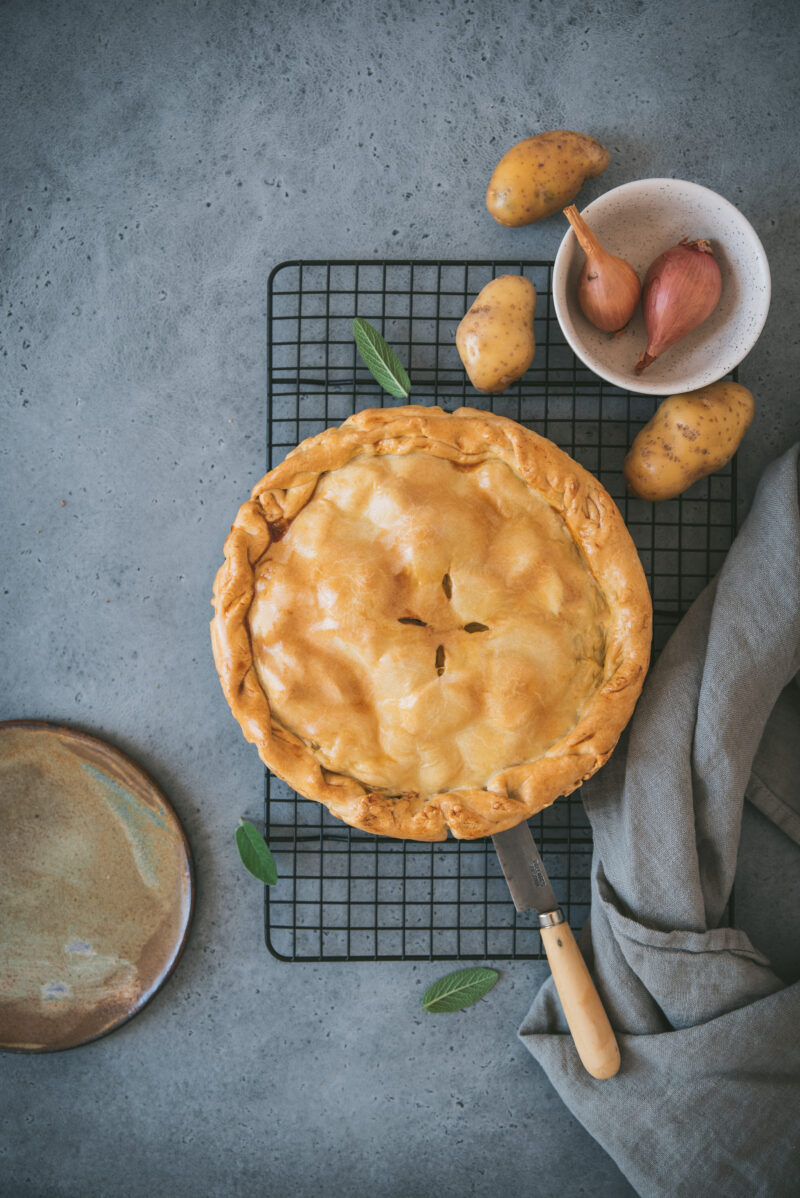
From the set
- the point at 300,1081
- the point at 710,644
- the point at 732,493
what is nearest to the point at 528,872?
the point at 710,644

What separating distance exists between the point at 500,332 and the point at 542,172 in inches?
18.2

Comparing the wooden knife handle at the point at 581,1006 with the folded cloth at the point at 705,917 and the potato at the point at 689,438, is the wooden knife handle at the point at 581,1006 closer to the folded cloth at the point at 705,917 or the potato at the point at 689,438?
the folded cloth at the point at 705,917

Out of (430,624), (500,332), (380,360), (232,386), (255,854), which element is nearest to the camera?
(430,624)

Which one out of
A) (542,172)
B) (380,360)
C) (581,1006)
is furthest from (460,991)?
(542,172)

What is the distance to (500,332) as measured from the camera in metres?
1.78

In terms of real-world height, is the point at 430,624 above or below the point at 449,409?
below

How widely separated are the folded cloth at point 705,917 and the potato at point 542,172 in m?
0.88

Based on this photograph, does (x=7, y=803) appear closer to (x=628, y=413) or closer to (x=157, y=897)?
(x=157, y=897)

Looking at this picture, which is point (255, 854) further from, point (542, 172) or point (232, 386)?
point (542, 172)

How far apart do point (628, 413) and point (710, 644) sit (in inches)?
25.2

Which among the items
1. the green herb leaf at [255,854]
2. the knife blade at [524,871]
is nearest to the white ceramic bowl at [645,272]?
the knife blade at [524,871]

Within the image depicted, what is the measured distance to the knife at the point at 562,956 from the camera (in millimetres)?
1793

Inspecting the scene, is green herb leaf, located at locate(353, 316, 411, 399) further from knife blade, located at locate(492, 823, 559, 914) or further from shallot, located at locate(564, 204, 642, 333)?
knife blade, located at locate(492, 823, 559, 914)

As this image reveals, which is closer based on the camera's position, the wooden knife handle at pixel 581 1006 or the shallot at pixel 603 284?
the shallot at pixel 603 284
